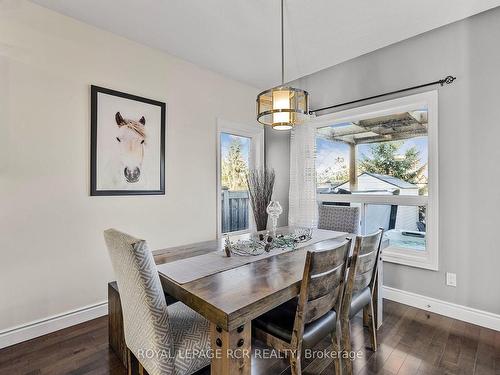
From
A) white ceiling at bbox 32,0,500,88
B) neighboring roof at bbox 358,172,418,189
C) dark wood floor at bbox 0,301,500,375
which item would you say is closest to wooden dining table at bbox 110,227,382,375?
dark wood floor at bbox 0,301,500,375

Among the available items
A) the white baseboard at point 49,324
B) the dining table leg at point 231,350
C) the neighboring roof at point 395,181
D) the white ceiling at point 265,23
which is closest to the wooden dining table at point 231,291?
the dining table leg at point 231,350

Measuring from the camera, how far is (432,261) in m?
2.58

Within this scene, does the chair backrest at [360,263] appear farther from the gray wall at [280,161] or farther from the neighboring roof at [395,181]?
the gray wall at [280,161]

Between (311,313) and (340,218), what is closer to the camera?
(311,313)

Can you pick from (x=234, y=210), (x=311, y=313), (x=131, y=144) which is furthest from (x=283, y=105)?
(x=234, y=210)

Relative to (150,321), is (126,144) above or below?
above

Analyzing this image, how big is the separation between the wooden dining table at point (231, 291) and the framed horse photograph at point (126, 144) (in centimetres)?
109

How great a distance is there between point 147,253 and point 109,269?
1.74 m

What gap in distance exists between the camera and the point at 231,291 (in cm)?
126

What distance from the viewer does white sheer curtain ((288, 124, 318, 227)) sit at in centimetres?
361

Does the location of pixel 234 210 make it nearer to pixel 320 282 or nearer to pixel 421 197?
pixel 421 197

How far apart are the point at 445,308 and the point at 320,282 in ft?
6.51

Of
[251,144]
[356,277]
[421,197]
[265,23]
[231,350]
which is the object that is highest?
[265,23]

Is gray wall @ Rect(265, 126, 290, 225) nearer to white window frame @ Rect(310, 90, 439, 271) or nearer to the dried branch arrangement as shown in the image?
the dried branch arrangement
